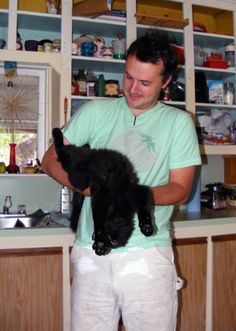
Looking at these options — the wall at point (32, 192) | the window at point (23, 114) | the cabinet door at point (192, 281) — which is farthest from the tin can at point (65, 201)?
the cabinet door at point (192, 281)

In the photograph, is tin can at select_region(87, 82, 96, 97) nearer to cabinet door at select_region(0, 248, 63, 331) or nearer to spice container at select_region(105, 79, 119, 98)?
spice container at select_region(105, 79, 119, 98)

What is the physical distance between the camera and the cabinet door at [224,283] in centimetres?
205

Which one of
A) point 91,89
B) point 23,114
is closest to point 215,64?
point 91,89

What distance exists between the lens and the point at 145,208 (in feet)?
3.01

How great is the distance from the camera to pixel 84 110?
104cm

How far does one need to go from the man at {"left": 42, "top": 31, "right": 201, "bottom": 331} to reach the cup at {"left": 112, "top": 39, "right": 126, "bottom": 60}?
52.1 inches

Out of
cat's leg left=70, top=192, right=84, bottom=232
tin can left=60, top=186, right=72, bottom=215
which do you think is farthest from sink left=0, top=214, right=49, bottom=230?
cat's leg left=70, top=192, right=84, bottom=232

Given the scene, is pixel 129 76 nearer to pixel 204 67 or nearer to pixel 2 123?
pixel 2 123

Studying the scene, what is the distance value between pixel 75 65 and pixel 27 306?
4.95 ft

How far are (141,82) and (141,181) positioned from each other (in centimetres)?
28

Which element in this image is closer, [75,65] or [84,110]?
[84,110]

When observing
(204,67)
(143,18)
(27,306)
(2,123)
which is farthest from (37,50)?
(27,306)

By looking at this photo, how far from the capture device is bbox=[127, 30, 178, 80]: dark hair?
0.98m

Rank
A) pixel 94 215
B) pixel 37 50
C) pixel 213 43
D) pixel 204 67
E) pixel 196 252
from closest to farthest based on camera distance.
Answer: pixel 94 215
pixel 196 252
pixel 37 50
pixel 204 67
pixel 213 43
